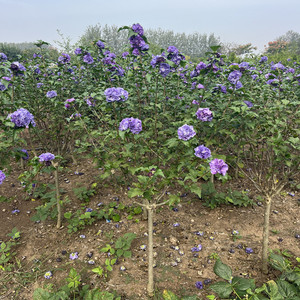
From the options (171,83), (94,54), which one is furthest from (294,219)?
(94,54)

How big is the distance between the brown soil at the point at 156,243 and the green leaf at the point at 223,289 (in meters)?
0.31

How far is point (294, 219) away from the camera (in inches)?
124

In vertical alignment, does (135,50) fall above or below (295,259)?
above

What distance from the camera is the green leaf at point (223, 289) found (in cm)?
186

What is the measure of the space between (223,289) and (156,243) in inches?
39.7

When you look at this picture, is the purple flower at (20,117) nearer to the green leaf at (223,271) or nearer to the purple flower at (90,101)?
the purple flower at (90,101)

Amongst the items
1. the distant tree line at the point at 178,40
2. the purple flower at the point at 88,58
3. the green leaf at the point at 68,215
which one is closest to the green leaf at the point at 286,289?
the green leaf at the point at 68,215

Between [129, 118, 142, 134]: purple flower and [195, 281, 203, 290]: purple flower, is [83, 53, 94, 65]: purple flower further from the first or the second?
[195, 281, 203, 290]: purple flower

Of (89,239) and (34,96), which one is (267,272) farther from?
(34,96)

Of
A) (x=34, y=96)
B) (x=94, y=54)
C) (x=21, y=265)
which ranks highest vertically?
(x=94, y=54)

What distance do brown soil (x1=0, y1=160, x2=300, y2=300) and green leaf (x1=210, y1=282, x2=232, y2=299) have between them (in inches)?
12.2

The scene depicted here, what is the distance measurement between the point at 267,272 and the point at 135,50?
8.24 feet

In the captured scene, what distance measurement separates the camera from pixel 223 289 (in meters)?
1.90

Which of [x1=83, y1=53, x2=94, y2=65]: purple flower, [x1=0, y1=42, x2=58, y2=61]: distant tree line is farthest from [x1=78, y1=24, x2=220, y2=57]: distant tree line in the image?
[x1=83, y1=53, x2=94, y2=65]: purple flower
